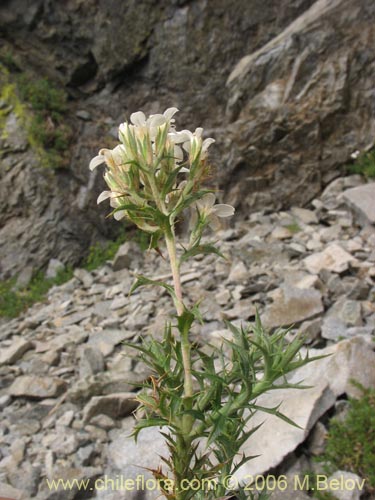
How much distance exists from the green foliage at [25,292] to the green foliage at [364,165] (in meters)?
5.87

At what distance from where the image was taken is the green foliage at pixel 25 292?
26.6ft

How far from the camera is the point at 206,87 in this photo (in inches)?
401

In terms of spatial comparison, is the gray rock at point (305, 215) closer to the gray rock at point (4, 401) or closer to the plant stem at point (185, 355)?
the gray rock at point (4, 401)

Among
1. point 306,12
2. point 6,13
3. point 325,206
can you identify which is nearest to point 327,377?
point 325,206

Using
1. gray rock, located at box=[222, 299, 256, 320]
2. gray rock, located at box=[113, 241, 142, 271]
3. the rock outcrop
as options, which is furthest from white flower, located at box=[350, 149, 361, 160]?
gray rock, located at box=[113, 241, 142, 271]

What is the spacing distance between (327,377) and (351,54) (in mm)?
6957

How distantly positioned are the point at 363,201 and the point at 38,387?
547 cm

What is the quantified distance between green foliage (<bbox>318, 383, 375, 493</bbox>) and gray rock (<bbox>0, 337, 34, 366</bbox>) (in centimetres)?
425

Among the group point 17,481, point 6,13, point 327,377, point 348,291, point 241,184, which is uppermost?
point 6,13

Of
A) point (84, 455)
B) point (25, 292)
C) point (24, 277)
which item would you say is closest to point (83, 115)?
point (24, 277)

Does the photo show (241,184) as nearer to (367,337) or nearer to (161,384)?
(367,337)

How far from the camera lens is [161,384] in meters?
1.61

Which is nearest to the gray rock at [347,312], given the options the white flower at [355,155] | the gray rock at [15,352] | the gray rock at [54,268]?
the gray rock at [15,352]

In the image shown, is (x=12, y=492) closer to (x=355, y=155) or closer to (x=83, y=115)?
(x=355, y=155)
